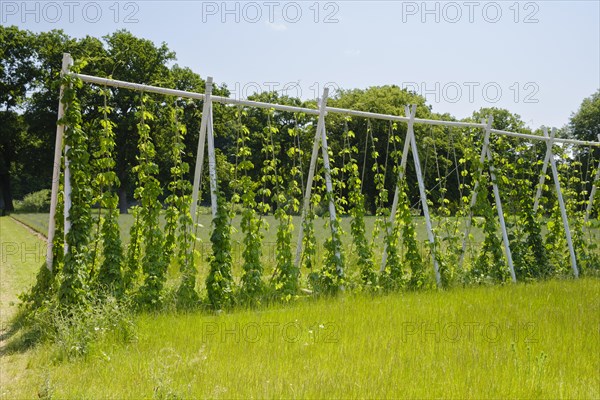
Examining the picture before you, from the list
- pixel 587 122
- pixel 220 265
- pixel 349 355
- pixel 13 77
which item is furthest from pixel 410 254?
pixel 587 122

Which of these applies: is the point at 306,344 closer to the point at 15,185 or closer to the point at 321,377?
the point at 321,377

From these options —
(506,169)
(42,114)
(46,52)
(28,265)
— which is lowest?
(28,265)

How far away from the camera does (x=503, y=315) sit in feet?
20.6

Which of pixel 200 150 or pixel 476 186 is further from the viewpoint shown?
pixel 476 186

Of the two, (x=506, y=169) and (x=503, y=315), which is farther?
(x=506, y=169)

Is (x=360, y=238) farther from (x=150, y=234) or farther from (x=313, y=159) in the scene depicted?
(x=150, y=234)

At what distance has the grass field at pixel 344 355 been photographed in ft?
13.2

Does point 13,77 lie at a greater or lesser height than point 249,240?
greater

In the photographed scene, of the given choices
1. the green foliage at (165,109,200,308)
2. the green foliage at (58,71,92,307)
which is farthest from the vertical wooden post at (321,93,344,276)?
the green foliage at (58,71,92,307)

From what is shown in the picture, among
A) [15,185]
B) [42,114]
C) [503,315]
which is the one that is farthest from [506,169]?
[15,185]

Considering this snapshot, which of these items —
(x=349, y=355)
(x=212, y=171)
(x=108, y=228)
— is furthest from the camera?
(x=212, y=171)

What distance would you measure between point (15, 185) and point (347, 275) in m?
52.7

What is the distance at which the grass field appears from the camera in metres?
4.04

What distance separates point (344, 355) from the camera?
481cm
